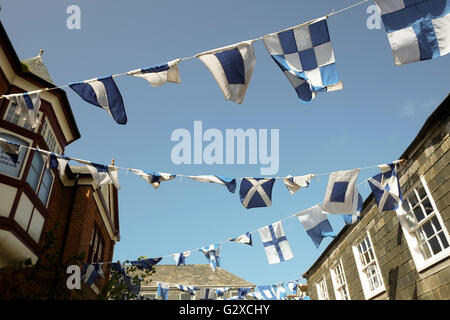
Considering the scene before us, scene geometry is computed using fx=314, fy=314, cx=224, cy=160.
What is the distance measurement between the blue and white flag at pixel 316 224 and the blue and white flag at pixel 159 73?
5139 millimetres

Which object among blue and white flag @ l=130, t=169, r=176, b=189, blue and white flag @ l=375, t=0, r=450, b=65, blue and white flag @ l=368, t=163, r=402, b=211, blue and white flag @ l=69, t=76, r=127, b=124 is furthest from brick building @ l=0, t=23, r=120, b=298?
blue and white flag @ l=375, t=0, r=450, b=65

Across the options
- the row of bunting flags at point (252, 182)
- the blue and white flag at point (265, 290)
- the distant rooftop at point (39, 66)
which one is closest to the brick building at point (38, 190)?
the distant rooftop at point (39, 66)

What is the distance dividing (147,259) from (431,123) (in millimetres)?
10029

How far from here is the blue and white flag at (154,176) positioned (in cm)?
694

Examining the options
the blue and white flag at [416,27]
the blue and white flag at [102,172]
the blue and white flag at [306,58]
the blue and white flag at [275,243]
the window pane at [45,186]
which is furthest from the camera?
the window pane at [45,186]

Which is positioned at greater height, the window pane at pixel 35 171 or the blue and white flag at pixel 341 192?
the window pane at pixel 35 171

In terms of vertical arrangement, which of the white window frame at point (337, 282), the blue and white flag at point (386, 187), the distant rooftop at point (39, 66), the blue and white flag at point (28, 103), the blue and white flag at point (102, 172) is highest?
the distant rooftop at point (39, 66)

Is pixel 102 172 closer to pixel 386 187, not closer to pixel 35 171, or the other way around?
pixel 35 171

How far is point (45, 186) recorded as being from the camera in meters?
10.2

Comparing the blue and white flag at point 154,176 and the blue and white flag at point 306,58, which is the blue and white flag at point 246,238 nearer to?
the blue and white flag at point 154,176

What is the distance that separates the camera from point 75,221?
1156 centimetres

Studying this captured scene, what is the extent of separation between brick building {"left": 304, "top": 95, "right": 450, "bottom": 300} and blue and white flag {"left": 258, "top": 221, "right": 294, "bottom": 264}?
280 cm
